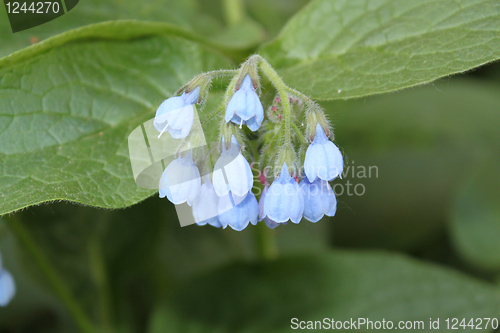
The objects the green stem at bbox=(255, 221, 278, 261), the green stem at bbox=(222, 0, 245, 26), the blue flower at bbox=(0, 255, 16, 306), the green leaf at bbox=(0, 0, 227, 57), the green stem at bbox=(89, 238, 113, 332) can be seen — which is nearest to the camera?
the blue flower at bbox=(0, 255, 16, 306)

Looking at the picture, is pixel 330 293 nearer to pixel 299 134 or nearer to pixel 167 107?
pixel 299 134

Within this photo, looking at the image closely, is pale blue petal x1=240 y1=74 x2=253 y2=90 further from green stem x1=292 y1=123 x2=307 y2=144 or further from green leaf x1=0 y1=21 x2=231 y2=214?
green leaf x1=0 y1=21 x2=231 y2=214

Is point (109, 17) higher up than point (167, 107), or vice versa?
point (109, 17)

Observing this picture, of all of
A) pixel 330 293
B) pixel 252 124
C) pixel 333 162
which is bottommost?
pixel 330 293

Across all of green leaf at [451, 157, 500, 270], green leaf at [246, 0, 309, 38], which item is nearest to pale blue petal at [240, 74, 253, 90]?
green leaf at [451, 157, 500, 270]

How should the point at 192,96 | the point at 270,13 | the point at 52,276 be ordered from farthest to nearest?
the point at 270,13
the point at 52,276
the point at 192,96

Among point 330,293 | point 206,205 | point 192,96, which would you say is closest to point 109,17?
point 192,96

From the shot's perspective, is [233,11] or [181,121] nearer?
[181,121]
